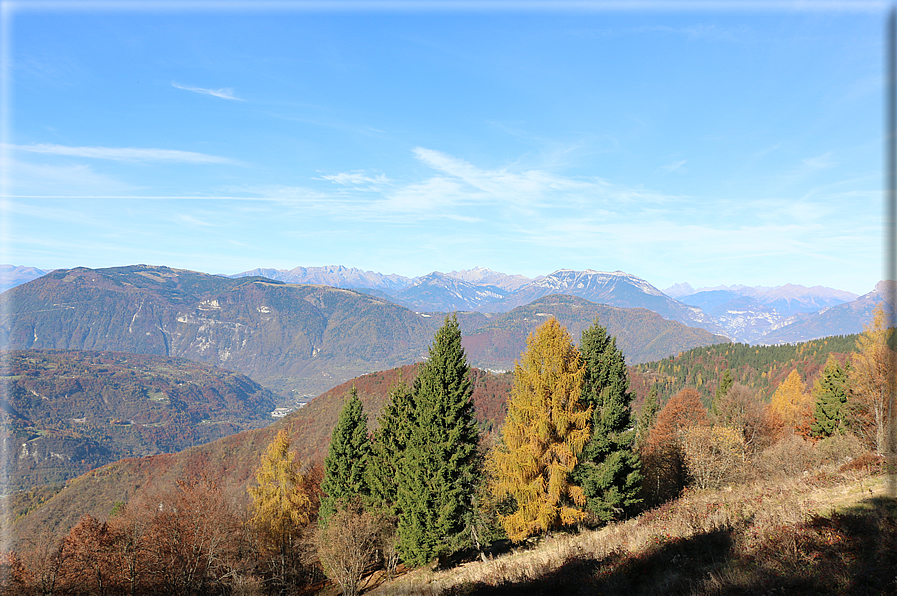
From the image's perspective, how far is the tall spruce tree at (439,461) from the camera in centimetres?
2423

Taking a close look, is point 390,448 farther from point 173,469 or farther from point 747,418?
point 173,469

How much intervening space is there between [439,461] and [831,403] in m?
46.3

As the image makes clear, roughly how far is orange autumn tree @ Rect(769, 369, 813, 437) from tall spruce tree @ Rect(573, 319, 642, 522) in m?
41.5

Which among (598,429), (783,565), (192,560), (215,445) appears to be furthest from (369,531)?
(215,445)

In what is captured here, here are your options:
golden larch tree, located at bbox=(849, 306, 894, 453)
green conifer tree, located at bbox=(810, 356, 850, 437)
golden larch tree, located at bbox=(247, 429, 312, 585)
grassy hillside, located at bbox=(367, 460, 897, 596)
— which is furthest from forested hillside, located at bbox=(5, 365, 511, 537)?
grassy hillside, located at bbox=(367, 460, 897, 596)

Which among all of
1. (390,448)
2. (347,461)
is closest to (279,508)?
(347,461)

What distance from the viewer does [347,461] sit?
33.3 metres

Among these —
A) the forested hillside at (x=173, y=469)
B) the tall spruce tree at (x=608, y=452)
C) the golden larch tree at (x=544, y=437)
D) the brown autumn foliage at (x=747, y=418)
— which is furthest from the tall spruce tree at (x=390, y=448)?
the forested hillside at (x=173, y=469)

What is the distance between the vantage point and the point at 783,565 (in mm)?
9320

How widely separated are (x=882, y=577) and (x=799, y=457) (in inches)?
996

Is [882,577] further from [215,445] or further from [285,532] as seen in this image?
[215,445]

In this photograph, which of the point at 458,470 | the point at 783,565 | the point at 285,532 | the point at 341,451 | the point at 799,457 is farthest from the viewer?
the point at 285,532

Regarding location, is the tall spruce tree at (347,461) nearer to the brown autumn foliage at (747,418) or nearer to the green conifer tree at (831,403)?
the brown autumn foliage at (747,418)

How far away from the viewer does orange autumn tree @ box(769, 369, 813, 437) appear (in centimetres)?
5866
